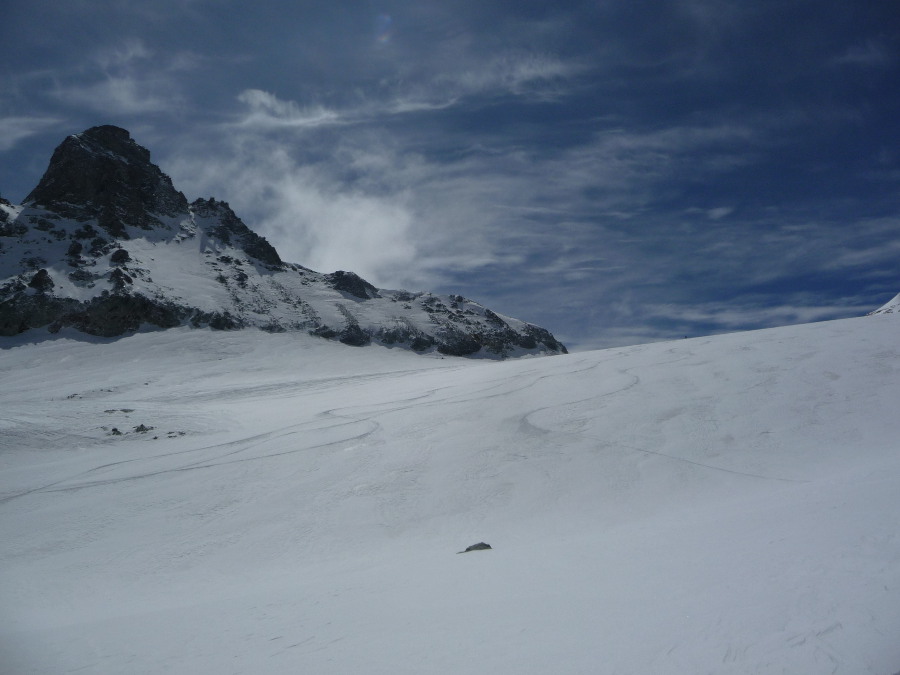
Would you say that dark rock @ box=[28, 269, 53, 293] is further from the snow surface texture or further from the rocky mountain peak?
the snow surface texture

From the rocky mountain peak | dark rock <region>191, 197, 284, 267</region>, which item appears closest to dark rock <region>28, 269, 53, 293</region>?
the rocky mountain peak

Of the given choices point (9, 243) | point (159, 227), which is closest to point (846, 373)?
point (9, 243)

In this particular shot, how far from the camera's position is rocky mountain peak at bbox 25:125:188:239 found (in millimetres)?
64250

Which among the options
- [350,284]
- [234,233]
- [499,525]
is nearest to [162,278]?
[234,233]

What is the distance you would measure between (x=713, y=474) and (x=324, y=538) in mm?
6895

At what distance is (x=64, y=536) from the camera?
9.39 m

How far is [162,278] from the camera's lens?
56.8 m

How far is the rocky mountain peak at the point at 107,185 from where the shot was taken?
64.2 meters

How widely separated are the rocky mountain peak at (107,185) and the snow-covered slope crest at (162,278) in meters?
0.18

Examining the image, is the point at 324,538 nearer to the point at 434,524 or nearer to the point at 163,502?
the point at 434,524

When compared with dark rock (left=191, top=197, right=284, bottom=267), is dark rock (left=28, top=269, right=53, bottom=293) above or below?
below

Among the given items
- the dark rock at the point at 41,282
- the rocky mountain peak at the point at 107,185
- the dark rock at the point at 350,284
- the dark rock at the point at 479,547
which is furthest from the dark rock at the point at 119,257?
the dark rock at the point at 479,547

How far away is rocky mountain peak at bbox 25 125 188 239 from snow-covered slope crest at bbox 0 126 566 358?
181 millimetres

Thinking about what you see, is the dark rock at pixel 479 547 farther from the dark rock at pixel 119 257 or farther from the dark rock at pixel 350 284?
the dark rock at pixel 350 284
